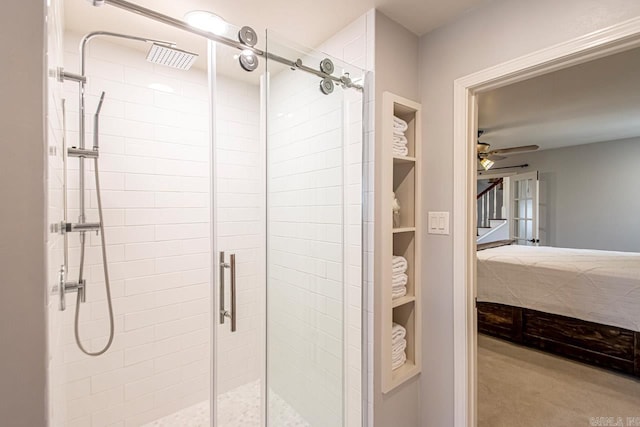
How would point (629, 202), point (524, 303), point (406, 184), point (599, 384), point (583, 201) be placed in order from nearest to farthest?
point (406, 184)
point (599, 384)
point (524, 303)
point (629, 202)
point (583, 201)

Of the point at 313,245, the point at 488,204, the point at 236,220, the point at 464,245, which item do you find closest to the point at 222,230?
the point at 236,220

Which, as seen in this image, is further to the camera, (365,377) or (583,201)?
(583,201)

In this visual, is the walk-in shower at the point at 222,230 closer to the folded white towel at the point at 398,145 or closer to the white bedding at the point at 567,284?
the folded white towel at the point at 398,145

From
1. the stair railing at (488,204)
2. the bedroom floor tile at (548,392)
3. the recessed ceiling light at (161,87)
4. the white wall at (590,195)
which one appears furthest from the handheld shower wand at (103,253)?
the stair railing at (488,204)

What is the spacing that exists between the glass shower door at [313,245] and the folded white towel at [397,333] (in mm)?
234

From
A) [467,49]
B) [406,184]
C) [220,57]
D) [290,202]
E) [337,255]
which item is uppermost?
[467,49]

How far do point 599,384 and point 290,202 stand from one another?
9.88 ft

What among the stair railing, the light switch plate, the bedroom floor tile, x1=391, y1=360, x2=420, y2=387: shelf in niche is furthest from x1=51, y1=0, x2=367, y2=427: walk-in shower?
the stair railing

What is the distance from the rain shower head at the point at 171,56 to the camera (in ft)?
5.79

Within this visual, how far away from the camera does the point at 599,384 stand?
2.42 meters

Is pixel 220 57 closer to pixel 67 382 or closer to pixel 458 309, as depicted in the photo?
pixel 458 309

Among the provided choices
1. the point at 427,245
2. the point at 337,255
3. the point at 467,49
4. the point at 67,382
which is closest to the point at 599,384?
the point at 427,245

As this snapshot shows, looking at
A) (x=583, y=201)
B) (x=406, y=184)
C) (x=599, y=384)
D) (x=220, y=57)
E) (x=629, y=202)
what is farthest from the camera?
(x=583, y=201)

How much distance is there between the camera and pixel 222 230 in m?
1.50
